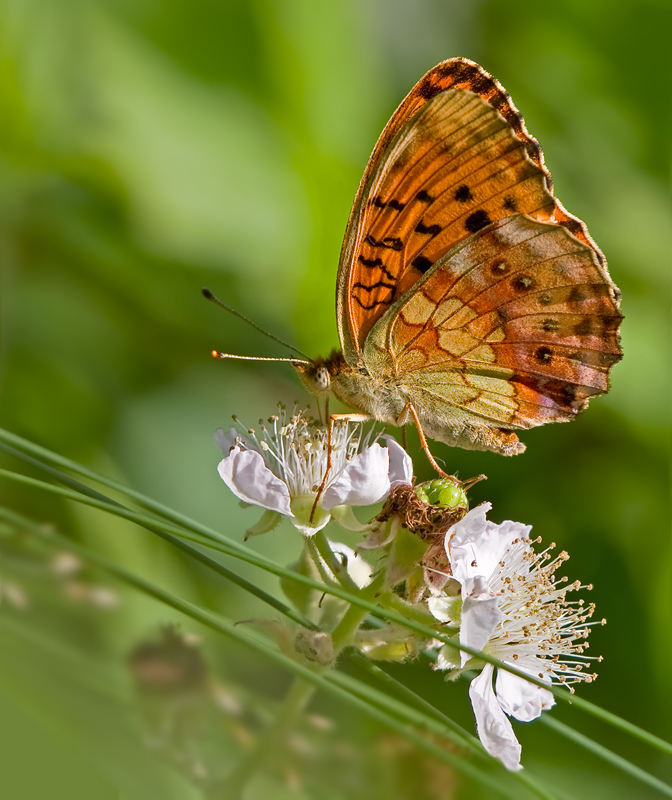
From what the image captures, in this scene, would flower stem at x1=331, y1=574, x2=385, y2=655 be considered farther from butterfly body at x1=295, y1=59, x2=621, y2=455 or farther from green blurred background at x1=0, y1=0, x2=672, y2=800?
green blurred background at x1=0, y1=0, x2=672, y2=800

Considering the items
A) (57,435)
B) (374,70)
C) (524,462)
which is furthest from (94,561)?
(374,70)

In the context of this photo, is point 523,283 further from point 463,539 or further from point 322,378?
point 463,539

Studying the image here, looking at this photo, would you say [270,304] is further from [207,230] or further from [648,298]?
[648,298]

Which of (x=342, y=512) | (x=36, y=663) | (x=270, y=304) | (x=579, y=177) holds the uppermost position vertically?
(x=579, y=177)

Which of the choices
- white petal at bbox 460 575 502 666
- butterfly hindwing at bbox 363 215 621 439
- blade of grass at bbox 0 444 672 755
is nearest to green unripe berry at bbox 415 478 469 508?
white petal at bbox 460 575 502 666

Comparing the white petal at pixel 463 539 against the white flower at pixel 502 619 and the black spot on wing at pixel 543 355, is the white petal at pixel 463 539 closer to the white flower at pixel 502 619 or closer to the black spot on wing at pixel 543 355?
the white flower at pixel 502 619

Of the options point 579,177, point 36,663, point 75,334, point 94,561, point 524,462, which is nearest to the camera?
point 36,663
